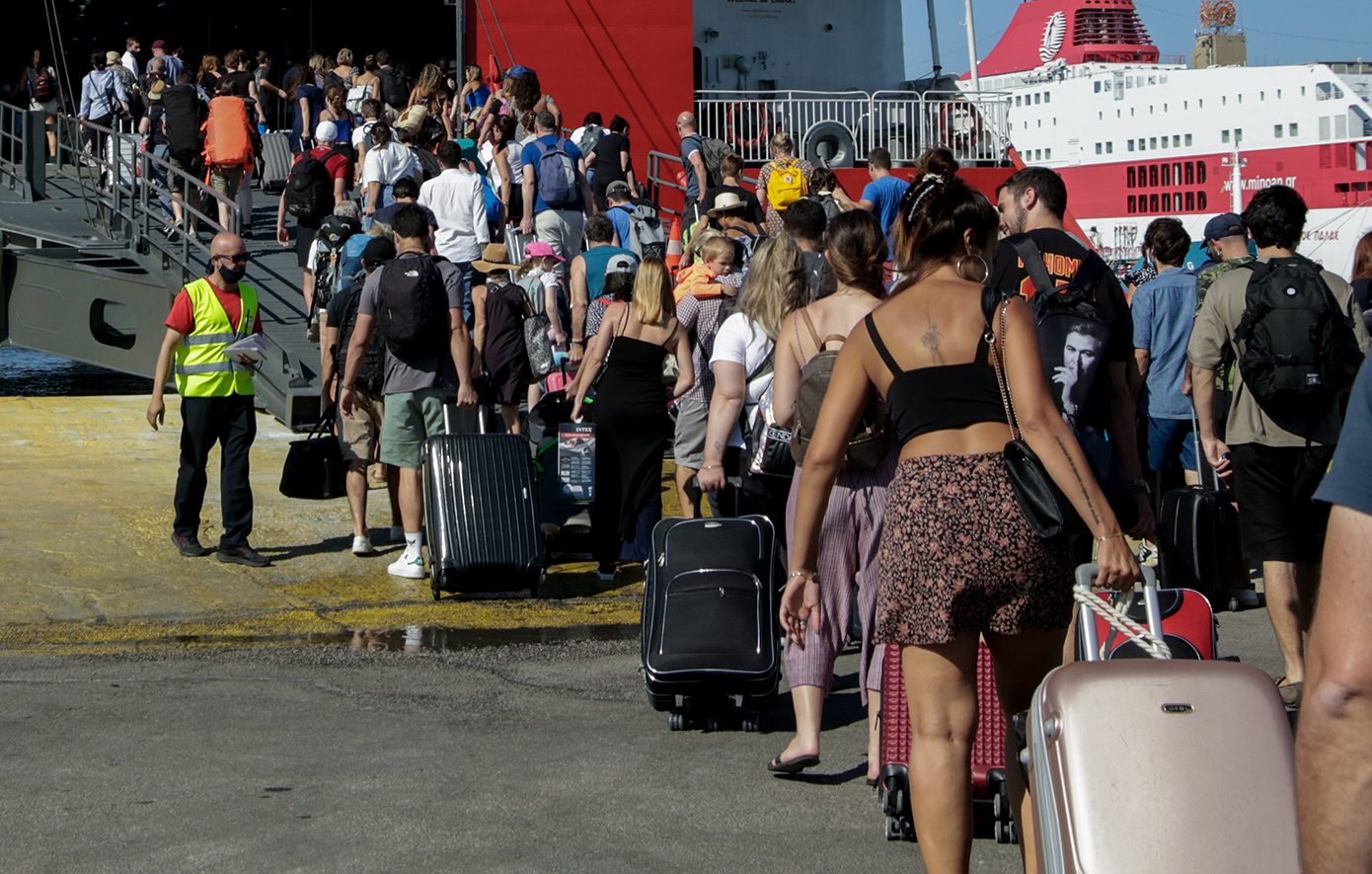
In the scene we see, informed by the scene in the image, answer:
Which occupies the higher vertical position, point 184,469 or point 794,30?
point 794,30

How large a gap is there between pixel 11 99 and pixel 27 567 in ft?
61.3

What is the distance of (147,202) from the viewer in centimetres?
1352

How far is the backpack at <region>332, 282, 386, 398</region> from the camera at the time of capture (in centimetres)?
789

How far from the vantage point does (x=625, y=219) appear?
42.6 feet

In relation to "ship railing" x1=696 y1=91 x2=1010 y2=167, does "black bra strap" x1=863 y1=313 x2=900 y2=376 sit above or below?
below

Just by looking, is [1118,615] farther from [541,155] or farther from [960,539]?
[541,155]

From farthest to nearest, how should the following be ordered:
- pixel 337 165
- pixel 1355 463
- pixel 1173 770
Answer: pixel 337 165
pixel 1173 770
pixel 1355 463

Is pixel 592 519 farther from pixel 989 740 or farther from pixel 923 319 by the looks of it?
pixel 923 319

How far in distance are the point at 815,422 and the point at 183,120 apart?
40.5 feet

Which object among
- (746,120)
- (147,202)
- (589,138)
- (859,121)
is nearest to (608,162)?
(589,138)

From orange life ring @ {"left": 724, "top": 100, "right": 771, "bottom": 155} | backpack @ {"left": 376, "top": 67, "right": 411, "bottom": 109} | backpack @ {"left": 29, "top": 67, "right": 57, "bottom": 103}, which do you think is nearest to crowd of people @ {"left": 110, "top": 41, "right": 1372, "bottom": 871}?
backpack @ {"left": 376, "top": 67, "right": 411, "bottom": 109}

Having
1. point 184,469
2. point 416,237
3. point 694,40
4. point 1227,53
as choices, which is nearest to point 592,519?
point 416,237

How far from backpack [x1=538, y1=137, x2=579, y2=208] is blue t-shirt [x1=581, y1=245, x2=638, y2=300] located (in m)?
2.85

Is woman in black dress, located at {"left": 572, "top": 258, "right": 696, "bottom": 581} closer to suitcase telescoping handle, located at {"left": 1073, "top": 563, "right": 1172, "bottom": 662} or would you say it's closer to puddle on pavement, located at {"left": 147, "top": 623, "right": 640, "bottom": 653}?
puddle on pavement, located at {"left": 147, "top": 623, "right": 640, "bottom": 653}
